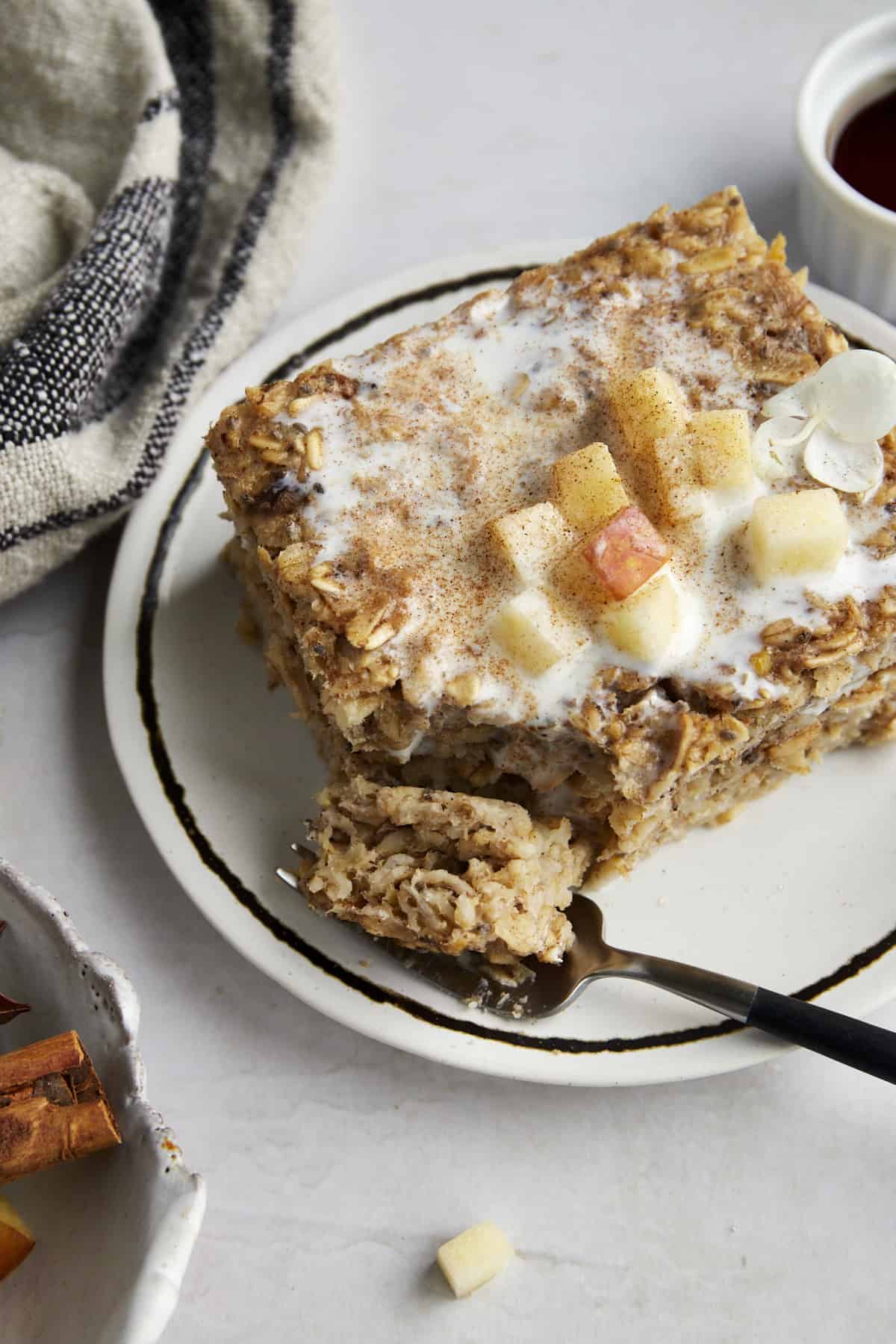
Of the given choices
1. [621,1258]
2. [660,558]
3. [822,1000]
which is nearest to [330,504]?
[660,558]

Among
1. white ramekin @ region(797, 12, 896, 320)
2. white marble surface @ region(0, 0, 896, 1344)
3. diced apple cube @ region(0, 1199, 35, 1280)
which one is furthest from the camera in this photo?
white ramekin @ region(797, 12, 896, 320)

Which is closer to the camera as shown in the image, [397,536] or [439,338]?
[397,536]

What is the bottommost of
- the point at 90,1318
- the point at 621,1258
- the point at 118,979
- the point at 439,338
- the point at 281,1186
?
the point at 621,1258

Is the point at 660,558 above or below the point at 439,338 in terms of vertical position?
below

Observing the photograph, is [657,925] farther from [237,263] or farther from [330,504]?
[237,263]

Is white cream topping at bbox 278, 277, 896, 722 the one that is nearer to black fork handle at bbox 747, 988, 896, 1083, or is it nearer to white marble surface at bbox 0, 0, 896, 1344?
black fork handle at bbox 747, 988, 896, 1083

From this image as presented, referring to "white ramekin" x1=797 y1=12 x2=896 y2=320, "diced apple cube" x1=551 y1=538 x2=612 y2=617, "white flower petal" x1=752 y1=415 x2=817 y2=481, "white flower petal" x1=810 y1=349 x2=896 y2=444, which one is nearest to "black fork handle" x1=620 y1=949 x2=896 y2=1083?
"diced apple cube" x1=551 y1=538 x2=612 y2=617

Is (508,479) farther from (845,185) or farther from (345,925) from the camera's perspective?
(845,185)

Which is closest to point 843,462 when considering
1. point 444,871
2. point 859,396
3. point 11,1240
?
point 859,396
